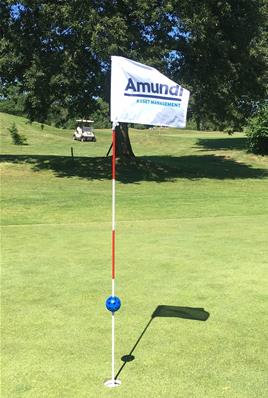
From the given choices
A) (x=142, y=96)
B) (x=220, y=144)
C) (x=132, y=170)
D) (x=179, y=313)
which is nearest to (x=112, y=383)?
(x=179, y=313)

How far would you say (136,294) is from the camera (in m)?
7.06

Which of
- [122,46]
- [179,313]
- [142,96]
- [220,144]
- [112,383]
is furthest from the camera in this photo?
[220,144]

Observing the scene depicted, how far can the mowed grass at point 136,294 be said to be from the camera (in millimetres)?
4598

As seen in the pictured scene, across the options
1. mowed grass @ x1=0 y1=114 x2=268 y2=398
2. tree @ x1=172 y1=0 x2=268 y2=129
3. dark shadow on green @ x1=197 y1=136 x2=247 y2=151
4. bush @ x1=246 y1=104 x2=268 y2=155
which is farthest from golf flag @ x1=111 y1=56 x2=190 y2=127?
dark shadow on green @ x1=197 y1=136 x2=247 y2=151

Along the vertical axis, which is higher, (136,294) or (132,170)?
(136,294)

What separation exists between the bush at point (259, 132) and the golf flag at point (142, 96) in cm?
3217

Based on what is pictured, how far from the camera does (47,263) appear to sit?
350 inches

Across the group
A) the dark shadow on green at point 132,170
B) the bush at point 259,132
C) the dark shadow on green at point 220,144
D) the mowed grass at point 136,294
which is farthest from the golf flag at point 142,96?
the dark shadow on green at point 220,144

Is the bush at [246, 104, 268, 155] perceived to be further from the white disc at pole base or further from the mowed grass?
the white disc at pole base

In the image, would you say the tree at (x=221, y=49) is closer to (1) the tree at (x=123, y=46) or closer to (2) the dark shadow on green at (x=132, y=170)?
(1) the tree at (x=123, y=46)

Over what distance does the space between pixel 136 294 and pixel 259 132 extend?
31.0 metres

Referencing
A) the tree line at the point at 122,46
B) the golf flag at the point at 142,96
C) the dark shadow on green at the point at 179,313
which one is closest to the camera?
the golf flag at the point at 142,96

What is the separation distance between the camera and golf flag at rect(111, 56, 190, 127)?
484 cm

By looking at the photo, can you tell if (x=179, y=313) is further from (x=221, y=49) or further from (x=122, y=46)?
(x=221, y=49)
